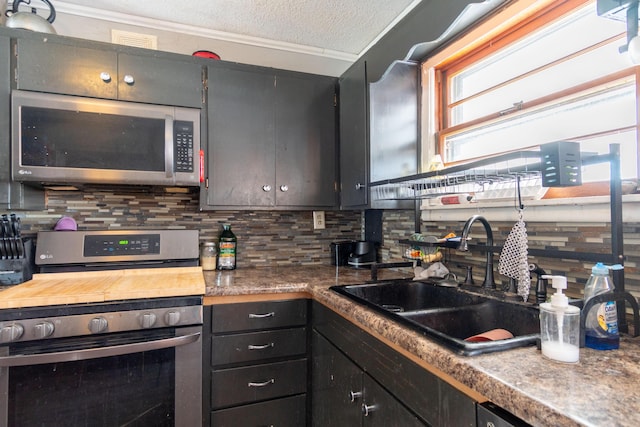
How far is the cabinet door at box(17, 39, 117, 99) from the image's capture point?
62.8 inches

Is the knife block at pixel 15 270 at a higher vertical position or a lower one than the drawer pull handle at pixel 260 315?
higher

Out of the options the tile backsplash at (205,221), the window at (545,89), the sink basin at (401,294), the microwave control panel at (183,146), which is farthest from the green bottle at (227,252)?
the window at (545,89)

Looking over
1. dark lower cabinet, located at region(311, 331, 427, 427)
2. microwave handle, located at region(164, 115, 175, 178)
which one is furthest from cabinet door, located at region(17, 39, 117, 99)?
dark lower cabinet, located at region(311, 331, 427, 427)

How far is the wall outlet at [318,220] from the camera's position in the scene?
2.34 meters

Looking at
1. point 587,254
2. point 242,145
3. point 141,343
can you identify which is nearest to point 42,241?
point 141,343

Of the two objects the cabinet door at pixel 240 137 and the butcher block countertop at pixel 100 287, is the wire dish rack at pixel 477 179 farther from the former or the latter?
the butcher block countertop at pixel 100 287

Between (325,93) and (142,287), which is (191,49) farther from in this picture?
(142,287)

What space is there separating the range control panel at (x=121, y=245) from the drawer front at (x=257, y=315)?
1.89ft

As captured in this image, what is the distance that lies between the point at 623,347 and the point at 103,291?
5.53 ft

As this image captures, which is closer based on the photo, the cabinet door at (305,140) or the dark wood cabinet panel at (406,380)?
the dark wood cabinet panel at (406,380)

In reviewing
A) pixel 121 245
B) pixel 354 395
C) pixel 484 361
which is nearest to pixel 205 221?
pixel 121 245

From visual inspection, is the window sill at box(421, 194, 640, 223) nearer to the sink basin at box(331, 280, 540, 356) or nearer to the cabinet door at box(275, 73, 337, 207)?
the sink basin at box(331, 280, 540, 356)

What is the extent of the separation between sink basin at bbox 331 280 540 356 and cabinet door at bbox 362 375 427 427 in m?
0.22

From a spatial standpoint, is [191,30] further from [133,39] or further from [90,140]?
[90,140]
